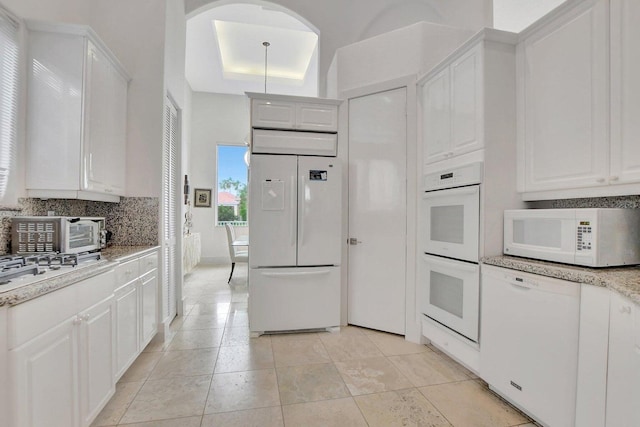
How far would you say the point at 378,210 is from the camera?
3.05 meters

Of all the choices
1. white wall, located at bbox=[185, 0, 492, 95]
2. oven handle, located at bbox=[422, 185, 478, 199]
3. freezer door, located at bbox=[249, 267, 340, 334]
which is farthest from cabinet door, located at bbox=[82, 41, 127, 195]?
oven handle, located at bbox=[422, 185, 478, 199]

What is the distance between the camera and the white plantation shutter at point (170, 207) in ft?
9.64

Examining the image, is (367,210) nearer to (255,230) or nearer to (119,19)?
(255,230)

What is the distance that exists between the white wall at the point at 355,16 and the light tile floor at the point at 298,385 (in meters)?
3.00

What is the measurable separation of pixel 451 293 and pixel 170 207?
285 centimetres

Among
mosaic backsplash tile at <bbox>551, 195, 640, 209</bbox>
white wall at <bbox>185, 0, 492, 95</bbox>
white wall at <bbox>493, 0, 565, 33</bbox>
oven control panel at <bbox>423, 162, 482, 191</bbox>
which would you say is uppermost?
white wall at <bbox>185, 0, 492, 95</bbox>

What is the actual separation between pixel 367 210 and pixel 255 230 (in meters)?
1.15

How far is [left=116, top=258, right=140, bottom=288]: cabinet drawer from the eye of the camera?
1932mm

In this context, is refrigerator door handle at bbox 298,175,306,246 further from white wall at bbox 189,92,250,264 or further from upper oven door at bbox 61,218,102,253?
white wall at bbox 189,92,250,264

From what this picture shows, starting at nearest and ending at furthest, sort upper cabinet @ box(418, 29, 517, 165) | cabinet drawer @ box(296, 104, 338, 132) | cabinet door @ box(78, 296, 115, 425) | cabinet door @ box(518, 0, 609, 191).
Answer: cabinet door @ box(78, 296, 115, 425) < cabinet door @ box(518, 0, 609, 191) < upper cabinet @ box(418, 29, 517, 165) < cabinet drawer @ box(296, 104, 338, 132)

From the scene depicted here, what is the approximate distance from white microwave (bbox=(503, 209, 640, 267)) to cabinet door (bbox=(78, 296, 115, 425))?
2551 mm

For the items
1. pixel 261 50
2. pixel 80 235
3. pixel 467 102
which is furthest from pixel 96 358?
pixel 261 50

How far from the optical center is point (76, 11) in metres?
2.47

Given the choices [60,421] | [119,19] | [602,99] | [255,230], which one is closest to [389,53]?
[602,99]
